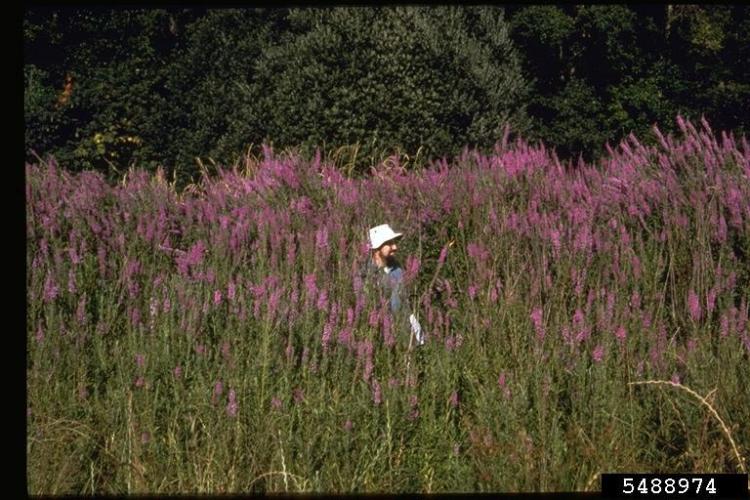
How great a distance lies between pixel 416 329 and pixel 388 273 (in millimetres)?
1252

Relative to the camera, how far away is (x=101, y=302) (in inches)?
197

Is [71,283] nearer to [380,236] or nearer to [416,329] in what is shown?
[416,329]

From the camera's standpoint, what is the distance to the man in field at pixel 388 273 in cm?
486

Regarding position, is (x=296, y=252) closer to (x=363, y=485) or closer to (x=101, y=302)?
(x=101, y=302)

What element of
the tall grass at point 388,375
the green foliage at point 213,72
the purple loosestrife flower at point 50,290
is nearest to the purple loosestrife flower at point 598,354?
the tall grass at point 388,375

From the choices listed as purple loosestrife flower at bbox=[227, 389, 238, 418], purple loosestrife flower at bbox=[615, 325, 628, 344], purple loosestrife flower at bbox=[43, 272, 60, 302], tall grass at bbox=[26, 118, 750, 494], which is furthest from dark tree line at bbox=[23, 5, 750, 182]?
purple loosestrife flower at bbox=[227, 389, 238, 418]

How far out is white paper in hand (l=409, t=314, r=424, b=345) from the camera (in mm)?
4746

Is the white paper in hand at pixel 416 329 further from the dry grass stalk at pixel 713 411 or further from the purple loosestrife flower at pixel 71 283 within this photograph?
the purple loosestrife flower at pixel 71 283

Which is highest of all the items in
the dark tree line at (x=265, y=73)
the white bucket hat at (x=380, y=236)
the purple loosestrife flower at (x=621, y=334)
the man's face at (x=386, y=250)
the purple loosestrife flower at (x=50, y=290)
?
the dark tree line at (x=265, y=73)

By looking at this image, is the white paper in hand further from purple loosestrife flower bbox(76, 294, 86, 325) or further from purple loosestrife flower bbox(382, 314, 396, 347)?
purple loosestrife flower bbox(76, 294, 86, 325)

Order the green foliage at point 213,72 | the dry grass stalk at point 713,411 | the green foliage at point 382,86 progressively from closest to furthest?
the dry grass stalk at point 713,411 → the green foliage at point 382,86 → the green foliage at point 213,72

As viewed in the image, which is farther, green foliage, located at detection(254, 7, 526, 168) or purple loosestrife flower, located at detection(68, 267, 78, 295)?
green foliage, located at detection(254, 7, 526, 168)

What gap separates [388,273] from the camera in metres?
6.11

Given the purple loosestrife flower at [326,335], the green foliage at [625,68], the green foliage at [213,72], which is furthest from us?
the green foliage at [625,68]
